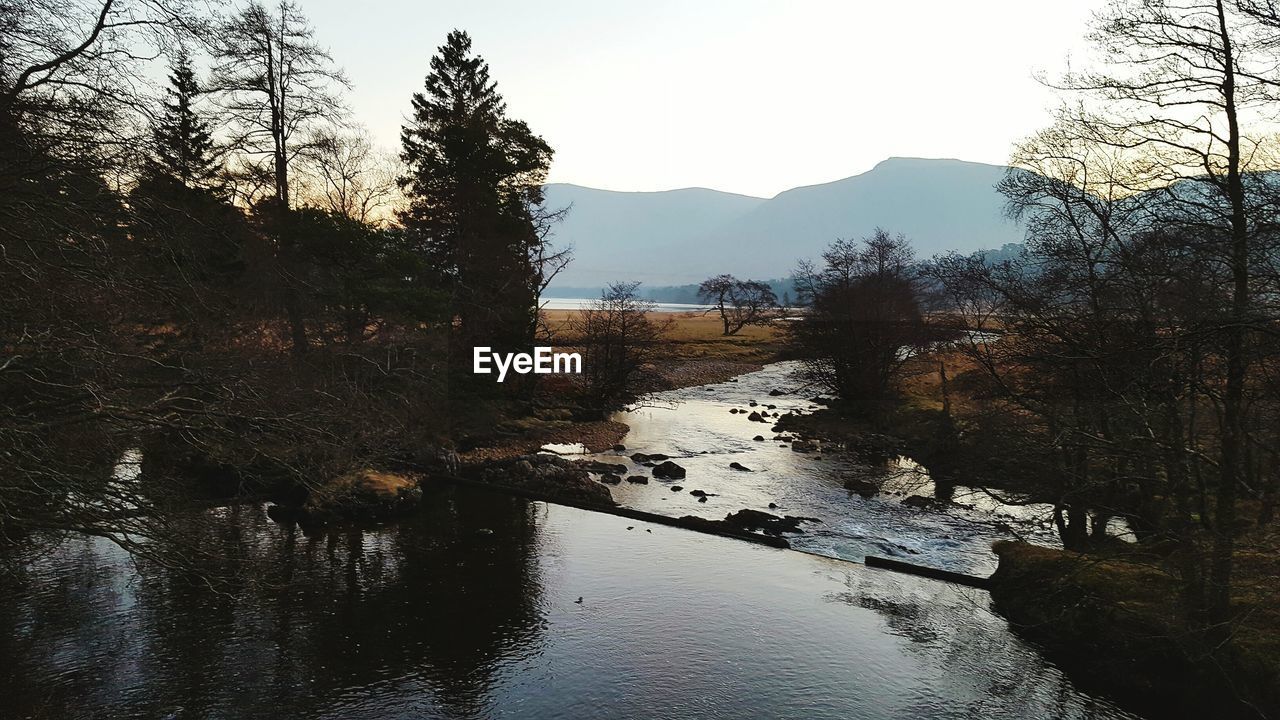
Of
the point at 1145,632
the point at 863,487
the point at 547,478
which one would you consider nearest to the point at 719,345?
the point at 863,487

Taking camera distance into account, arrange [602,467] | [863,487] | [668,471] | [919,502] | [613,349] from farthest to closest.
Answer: [613,349]
[602,467]
[668,471]
[863,487]
[919,502]

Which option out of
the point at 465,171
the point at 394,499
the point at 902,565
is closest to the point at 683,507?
the point at 902,565

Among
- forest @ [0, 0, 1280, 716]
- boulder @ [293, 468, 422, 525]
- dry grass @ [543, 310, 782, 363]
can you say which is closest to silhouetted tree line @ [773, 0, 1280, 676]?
forest @ [0, 0, 1280, 716]

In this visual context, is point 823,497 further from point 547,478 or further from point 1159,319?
point 1159,319

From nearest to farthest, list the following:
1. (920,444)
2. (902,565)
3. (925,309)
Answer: (902,565) < (920,444) < (925,309)

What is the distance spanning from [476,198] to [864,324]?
24.8m

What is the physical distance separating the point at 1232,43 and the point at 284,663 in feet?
72.3

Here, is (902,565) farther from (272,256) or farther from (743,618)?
(272,256)

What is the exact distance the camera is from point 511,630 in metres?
16.5

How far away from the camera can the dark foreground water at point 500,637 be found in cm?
1328

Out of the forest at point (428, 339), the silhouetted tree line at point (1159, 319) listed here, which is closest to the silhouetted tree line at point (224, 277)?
the forest at point (428, 339)

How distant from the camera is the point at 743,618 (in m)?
17.4

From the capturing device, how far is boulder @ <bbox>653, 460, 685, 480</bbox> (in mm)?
30688

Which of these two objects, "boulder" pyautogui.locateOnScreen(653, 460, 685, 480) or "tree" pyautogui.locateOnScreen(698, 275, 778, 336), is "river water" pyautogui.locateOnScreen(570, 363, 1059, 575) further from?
"tree" pyautogui.locateOnScreen(698, 275, 778, 336)
